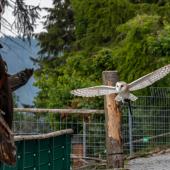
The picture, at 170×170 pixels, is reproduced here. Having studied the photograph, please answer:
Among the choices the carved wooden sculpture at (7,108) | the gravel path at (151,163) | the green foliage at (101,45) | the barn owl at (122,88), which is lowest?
the gravel path at (151,163)

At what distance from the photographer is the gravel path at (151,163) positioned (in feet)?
29.2

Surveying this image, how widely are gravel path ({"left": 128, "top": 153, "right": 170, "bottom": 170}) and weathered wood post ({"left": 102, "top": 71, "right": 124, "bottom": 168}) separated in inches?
37.2

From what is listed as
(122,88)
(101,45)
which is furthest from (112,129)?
(101,45)

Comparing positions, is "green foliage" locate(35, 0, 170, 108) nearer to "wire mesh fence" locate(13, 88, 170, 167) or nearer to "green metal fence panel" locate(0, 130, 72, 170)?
"wire mesh fence" locate(13, 88, 170, 167)

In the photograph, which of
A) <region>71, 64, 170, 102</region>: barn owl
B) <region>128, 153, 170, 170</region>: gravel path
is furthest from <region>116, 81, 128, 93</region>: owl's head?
<region>128, 153, 170, 170</region>: gravel path

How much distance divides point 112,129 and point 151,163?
6.04 feet

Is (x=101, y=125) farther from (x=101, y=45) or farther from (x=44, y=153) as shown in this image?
(x=101, y=45)

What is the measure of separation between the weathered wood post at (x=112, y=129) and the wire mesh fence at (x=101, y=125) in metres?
1.22

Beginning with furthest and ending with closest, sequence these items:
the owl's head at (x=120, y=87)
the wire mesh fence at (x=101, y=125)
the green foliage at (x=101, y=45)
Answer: the green foliage at (x=101, y=45) < the wire mesh fence at (x=101, y=125) < the owl's head at (x=120, y=87)

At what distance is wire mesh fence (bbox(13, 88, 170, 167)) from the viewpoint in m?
9.55

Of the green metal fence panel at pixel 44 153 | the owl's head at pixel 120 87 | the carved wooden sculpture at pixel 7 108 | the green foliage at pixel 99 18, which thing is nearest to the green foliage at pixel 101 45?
the green foliage at pixel 99 18

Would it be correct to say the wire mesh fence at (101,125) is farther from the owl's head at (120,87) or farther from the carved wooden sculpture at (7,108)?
the carved wooden sculpture at (7,108)

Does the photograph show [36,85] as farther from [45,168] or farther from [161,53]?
[45,168]

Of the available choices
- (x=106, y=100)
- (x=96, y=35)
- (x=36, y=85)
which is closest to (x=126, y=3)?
(x=96, y=35)
